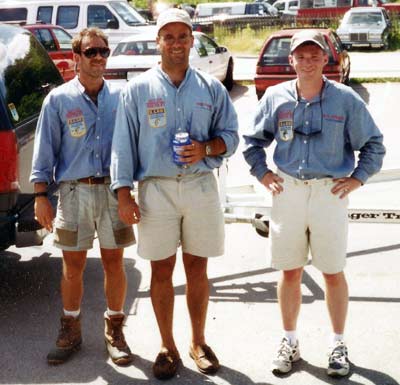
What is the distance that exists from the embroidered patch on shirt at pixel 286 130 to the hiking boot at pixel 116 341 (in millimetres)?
1441

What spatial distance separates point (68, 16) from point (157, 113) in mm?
16344

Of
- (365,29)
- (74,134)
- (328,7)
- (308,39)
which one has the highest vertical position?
(328,7)

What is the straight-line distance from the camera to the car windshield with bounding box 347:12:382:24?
84.3 feet

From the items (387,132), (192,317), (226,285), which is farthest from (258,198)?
(387,132)

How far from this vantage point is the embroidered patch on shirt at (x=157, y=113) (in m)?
3.47

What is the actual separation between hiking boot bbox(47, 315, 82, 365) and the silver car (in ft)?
70.0

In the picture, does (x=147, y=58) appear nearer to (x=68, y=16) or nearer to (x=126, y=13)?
(x=126, y=13)

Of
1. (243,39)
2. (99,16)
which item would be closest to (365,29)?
(243,39)

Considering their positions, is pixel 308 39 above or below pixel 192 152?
above

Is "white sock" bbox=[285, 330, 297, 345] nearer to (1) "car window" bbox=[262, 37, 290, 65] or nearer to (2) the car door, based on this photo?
(1) "car window" bbox=[262, 37, 290, 65]

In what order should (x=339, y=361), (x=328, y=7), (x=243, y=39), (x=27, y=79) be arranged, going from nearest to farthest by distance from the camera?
(x=339, y=361) → (x=27, y=79) → (x=243, y=39) → (x=328, y=7)

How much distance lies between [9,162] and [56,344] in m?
1.15

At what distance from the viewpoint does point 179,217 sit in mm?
3668

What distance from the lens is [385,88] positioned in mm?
15695
